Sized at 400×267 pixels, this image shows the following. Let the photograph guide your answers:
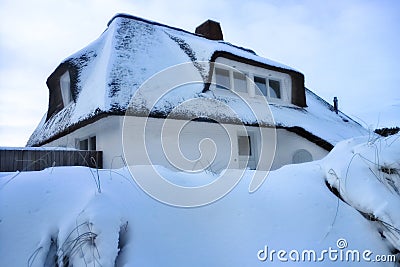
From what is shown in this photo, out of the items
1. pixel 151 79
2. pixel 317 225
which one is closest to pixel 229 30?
pixel 151 79

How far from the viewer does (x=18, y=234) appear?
2.14 metres

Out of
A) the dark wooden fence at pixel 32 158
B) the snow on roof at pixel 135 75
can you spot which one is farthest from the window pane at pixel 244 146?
the dark wooden fence at pixel 32 158

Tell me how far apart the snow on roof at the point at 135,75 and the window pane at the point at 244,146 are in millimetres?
991

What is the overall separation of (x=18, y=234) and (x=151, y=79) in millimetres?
7150

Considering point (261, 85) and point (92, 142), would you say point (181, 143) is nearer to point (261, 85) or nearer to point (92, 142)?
point (92, 142)

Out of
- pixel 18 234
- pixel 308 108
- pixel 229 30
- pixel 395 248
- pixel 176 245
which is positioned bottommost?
pixel 395 248

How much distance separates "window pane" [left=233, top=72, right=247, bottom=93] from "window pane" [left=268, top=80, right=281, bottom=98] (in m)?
1.39

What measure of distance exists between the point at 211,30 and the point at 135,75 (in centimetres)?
747

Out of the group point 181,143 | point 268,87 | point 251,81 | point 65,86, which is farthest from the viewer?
point 268,87

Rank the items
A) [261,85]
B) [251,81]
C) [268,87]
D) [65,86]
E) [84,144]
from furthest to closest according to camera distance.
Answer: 1. [268,87]
2. [261,85]
3. [65,86]
4. [251,81]
5. [84,144]

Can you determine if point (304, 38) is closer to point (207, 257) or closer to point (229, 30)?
point (229, 30)

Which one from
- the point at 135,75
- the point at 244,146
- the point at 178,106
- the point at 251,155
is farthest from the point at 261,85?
the point at 135,75

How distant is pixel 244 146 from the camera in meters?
10.5

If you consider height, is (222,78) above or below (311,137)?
above
